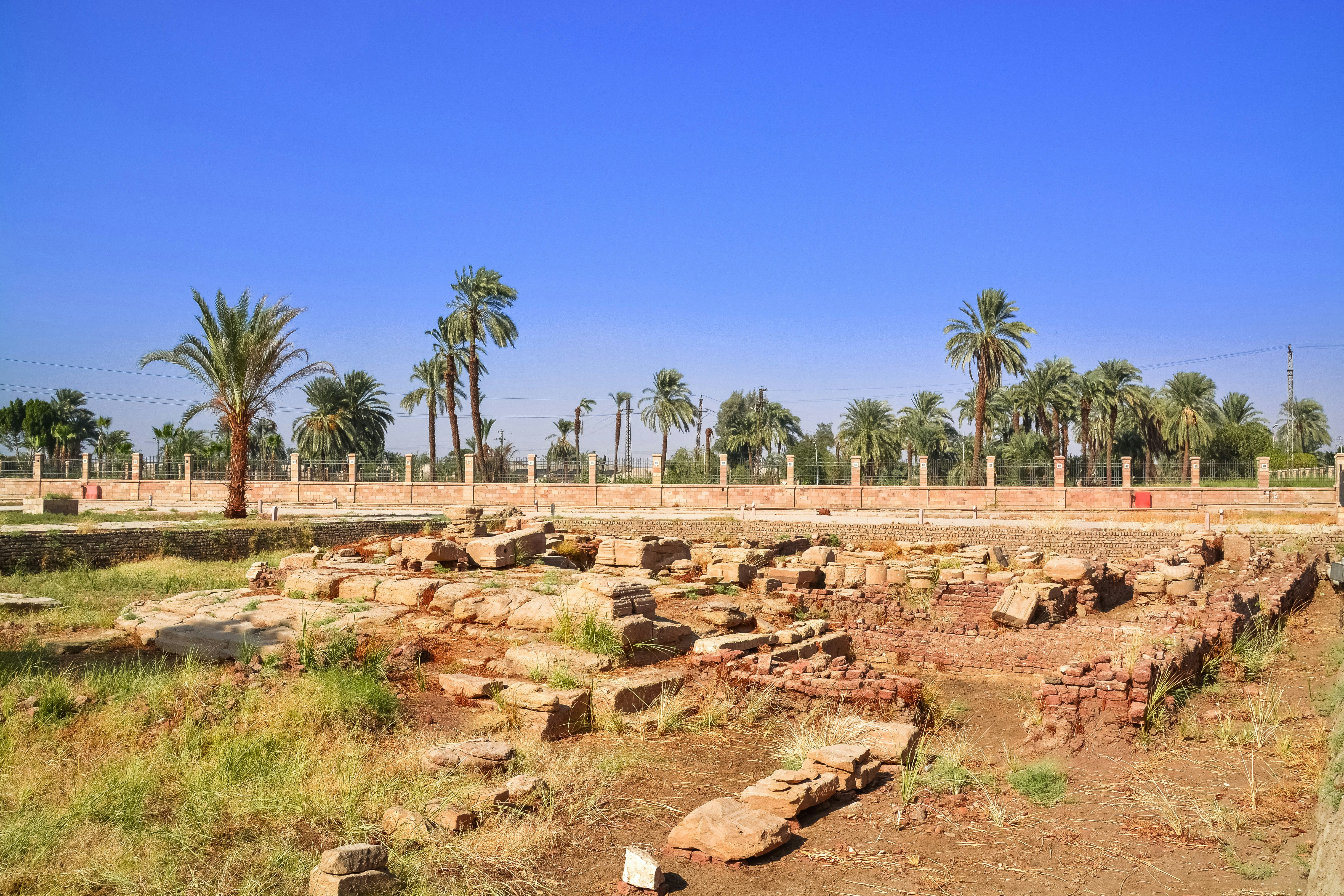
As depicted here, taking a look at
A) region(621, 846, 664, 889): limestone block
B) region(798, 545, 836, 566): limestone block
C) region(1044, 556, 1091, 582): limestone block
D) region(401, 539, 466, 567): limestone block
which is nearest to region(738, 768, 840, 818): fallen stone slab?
region(621, 846, 664, 889): limestone block

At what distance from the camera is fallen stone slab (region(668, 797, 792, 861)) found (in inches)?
190

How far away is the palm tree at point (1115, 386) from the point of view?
46.2 m

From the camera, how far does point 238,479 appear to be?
2439 centimetres

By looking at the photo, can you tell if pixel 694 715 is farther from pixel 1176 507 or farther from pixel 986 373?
pixel 986 373

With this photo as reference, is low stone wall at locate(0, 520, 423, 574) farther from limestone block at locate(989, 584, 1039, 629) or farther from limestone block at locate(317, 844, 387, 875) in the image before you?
limestone block at locate(317, 844, 387, 875)

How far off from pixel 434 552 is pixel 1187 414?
4871 centimetres

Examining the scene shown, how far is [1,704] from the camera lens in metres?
6.86

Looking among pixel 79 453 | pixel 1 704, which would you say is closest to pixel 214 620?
pixel 1 704

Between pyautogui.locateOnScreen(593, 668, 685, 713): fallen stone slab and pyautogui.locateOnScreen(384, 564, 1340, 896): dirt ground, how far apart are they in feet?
1.29

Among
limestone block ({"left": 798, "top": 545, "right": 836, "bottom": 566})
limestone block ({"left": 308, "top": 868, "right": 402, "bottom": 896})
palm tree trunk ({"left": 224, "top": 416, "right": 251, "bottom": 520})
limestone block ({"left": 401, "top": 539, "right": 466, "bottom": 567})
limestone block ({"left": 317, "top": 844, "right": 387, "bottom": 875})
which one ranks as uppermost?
palm tree trunk ({"left": 224, "top": 416, "right": 251, "bottom": 520})

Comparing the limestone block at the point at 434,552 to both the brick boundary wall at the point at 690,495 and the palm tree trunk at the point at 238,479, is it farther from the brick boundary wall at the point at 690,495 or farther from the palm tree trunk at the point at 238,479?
the brick boundary wall at the point at 690,495

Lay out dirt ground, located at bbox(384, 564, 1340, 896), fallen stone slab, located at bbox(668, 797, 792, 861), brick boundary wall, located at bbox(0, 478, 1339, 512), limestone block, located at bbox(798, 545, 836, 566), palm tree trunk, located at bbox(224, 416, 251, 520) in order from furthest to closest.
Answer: brick boundary wall, located at bbox(0, 478, 1339, 512) < palm tree trunk, located at bbox(224, 416, 251, 520) < limestone block, located at bbox(798, 545, 836, 566) < fallen stone slab, located at bbox(668, 797, 792, 861) < dirt ground, located at bbox(384, 564, 1340, 896)

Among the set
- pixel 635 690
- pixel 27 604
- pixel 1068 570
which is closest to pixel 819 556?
pixel 1068 570

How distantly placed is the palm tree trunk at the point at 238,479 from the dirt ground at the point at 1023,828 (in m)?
19.5
